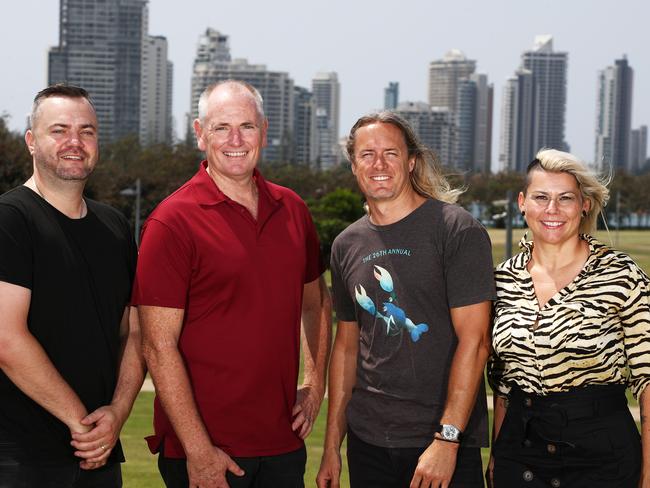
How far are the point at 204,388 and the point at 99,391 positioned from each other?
43 cm

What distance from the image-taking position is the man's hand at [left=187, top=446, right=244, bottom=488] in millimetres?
4113

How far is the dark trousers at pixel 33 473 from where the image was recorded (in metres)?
4.02

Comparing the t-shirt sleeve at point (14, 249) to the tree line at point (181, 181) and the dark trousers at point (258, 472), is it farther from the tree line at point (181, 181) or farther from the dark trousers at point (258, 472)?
the tree line at point (181, 181)

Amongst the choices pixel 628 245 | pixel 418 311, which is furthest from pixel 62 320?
pixel 628 245

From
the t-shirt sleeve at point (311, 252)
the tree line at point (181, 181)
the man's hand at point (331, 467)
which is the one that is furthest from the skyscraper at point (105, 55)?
the man's hand at point (331, 467)

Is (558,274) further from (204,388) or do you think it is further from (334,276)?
(204,388)

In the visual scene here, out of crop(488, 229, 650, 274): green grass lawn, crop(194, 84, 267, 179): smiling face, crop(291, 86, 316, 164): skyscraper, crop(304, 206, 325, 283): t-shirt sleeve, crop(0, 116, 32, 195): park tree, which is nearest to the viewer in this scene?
crop(194, 84, 267, 179): smiling face

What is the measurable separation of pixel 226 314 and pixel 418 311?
2.51 feet

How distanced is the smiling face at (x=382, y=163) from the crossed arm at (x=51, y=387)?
4.16 feet

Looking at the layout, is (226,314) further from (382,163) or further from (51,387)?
(382,163)

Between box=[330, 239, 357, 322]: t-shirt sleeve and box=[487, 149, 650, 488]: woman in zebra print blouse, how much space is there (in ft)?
2.20

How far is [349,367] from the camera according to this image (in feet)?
15.1

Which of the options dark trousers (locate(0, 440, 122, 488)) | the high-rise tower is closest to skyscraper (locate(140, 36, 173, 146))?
the high-rise tower

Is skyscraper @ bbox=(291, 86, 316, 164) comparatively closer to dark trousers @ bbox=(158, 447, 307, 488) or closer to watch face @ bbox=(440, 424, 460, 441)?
dark trousers @ bbox=(158, 447, 307, 488)
